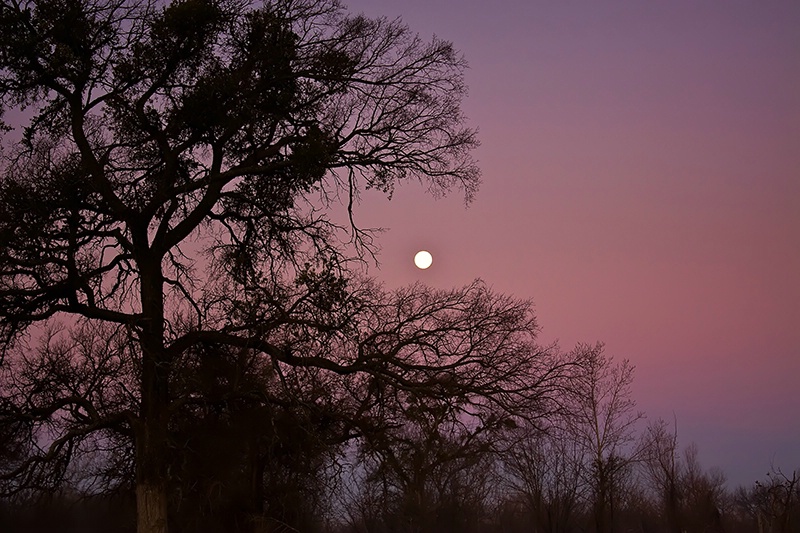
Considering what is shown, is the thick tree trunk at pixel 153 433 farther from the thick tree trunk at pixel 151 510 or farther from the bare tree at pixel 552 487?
the bare tree at pixel 552 487

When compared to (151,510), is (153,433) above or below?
above

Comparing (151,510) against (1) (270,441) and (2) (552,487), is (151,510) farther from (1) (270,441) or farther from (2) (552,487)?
(2) (552,487)

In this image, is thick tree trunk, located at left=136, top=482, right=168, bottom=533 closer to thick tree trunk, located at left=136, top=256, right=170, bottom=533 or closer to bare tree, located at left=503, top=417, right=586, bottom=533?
thick tree trunk, located at left=136, top=256, right=170, bottom=533

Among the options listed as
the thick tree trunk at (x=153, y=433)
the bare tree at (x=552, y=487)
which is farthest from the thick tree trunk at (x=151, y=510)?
the bare tree at (x=552, y=487)

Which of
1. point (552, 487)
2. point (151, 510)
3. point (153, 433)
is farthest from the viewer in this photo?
point (552, 487)

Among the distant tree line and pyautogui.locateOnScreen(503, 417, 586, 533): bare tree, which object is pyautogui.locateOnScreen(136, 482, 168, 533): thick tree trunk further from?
pyautogui.locateOnScreen(503, 417, 586, 533): bare tree

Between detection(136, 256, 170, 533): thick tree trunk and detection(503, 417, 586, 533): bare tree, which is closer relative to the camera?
detection(136, 256, 170, 533): thick tree trunk

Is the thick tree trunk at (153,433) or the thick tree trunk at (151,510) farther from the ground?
the thick tree trunk at (153,433)

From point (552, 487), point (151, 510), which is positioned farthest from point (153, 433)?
point (552, 487)

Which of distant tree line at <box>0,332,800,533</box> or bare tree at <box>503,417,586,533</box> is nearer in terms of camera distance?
distant tree line at <box>0,332,800,533</box>

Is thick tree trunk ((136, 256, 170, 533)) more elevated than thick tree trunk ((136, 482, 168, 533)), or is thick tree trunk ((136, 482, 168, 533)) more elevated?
thick tree trunk ((136, 256, 170, 533))

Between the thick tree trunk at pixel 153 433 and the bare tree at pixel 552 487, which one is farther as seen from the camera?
the bare tree at pixel 552 487

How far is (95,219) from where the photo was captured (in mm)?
15250

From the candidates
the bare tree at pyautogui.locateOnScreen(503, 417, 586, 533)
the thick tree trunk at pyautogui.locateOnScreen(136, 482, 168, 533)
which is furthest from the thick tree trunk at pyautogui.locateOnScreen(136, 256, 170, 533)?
the bare tree at pyautogui.locateOnScreen(503, 417, 586, 533)
